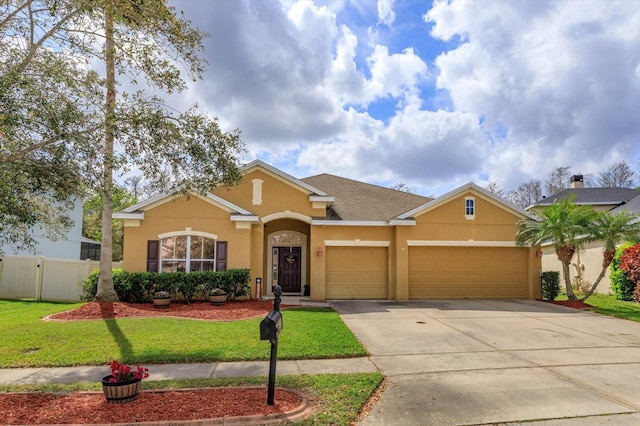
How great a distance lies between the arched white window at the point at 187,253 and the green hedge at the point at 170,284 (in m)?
0.73

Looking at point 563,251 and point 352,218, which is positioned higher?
point 352,218

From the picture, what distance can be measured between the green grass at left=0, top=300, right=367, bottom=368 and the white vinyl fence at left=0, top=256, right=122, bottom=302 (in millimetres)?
5302

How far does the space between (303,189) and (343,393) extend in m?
11.4

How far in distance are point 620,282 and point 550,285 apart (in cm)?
309

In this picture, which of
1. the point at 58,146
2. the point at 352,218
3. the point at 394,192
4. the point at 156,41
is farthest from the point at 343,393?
the point at 394,192

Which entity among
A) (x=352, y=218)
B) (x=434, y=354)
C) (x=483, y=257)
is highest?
(x=352, y=218)

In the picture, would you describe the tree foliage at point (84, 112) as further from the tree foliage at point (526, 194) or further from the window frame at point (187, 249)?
the tree foliage at point (526, 194)

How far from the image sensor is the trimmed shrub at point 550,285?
16641 millimetres

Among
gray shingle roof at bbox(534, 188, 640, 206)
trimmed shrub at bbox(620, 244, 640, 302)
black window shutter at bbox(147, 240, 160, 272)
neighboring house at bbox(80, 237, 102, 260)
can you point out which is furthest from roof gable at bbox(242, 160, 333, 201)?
gray shingle roof at bbox(534, 188, 640, 206)

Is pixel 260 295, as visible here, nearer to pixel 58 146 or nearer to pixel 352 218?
pixel 352 218

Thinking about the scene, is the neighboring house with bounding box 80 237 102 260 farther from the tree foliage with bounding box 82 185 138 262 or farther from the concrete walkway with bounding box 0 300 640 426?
the concrete walkway with bounding box 0 300 640 426

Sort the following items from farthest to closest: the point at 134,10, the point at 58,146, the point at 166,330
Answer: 1. the point at 166,330
2. the point at 134,10
3. the point at 58,146

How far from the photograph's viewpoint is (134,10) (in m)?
7.09

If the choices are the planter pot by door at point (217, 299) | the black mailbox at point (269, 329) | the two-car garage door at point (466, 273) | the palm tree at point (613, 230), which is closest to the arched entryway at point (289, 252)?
the planter pot by door at point (217, 299)
